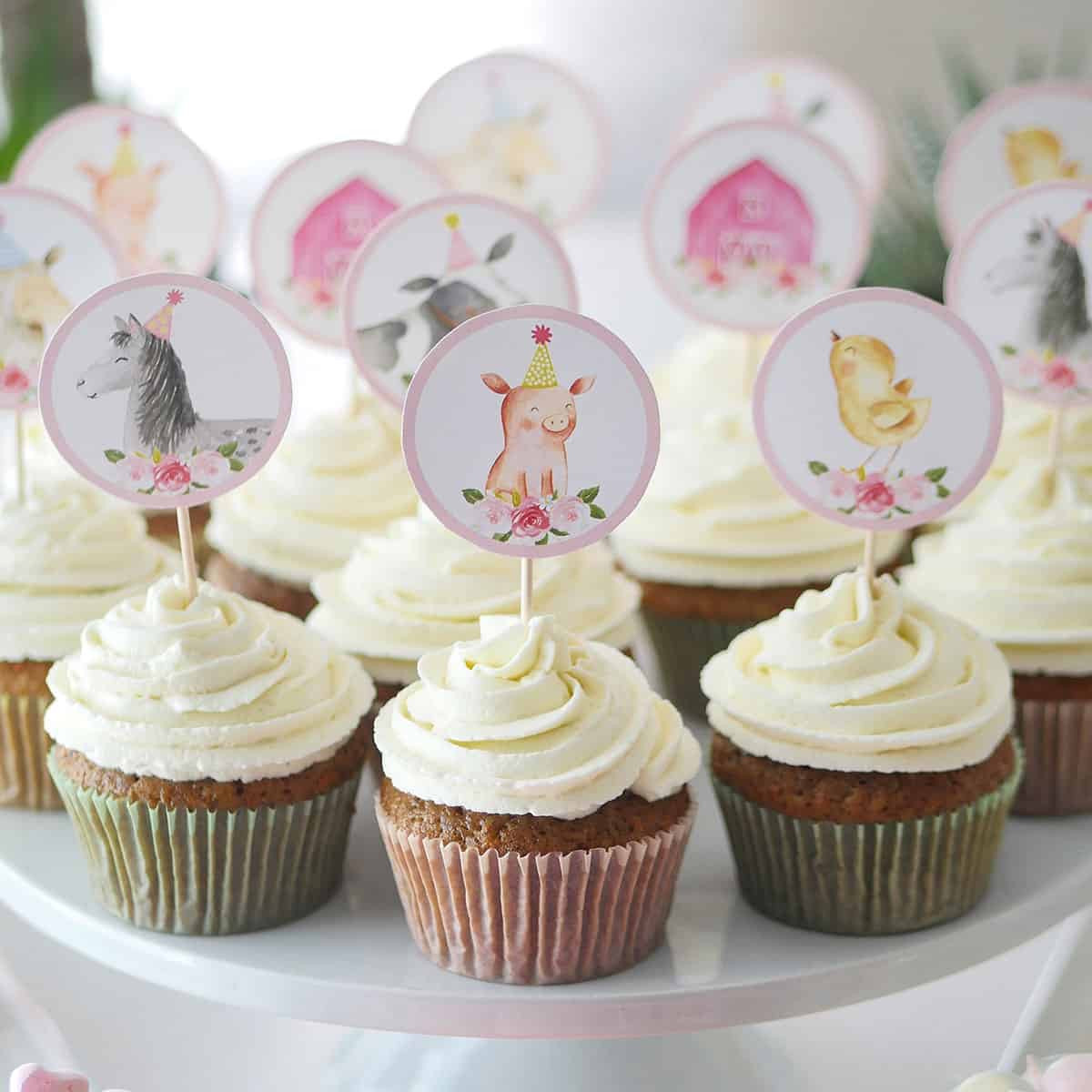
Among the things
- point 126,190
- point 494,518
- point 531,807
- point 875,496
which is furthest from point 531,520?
point 126,190

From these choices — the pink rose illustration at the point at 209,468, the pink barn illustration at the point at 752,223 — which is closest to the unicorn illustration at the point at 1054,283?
the pink barn illustration at the point at 752,223

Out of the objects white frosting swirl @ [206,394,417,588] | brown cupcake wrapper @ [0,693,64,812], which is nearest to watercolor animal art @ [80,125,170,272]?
white frosting swirl @ [206,394,417,588]

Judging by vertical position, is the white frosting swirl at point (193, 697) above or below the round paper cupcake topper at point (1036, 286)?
below

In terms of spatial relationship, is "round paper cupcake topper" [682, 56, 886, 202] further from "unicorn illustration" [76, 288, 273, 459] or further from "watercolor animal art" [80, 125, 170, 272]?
"unicorn illustration" [76, 288, 273, 459]

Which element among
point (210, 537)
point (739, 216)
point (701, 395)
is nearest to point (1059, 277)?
point (739, 216)

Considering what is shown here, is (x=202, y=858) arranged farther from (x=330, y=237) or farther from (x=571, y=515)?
(x=330, y=237)

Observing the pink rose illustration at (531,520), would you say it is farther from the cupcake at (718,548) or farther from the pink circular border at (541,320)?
the cupcake at (718,548)
